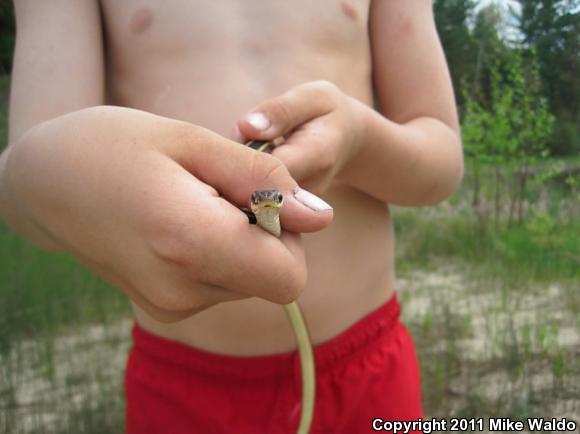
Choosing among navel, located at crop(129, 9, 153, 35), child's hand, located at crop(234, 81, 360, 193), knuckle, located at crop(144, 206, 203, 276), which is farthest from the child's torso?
knuckle, located at crop(144, 206, 203, 276)

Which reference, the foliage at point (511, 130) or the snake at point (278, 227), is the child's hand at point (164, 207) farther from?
the foliage at point (511, 130)

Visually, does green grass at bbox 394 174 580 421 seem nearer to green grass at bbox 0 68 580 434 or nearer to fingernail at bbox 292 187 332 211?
green grass at bbox 0 68 580 434

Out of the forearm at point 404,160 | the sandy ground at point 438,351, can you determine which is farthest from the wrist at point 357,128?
the sandy ground at point 438,351

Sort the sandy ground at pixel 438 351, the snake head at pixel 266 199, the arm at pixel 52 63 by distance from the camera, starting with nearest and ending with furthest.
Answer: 1. the snake head at pixel 266 199
2. the arm at pixel 52 63
3. the sandy ground at pixel 438 351

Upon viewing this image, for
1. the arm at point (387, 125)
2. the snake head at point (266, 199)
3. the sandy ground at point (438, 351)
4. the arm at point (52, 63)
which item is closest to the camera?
the snake head at point (266, 199)

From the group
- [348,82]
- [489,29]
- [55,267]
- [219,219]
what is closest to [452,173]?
[348,82]

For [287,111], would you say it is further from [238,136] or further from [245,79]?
[245,79]
